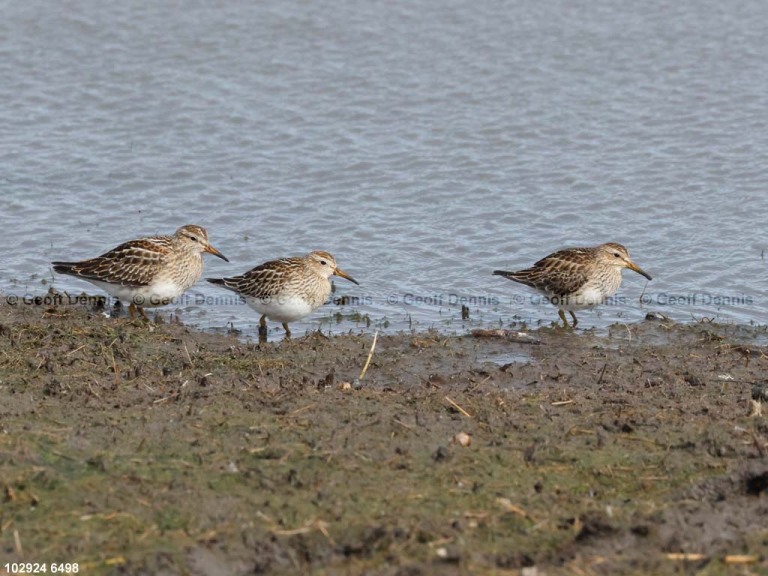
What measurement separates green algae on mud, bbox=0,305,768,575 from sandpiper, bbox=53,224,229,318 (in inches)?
87.6

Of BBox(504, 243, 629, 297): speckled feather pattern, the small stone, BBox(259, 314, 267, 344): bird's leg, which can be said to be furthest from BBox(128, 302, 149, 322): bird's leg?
the small stone

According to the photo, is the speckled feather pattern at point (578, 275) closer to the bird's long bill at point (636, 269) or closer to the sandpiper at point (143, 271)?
the bird's long bill at point (636, 269)

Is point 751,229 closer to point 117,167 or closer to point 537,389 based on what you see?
point 537,389

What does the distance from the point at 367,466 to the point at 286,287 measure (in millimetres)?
4975

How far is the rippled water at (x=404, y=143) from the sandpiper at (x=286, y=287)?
49 cm

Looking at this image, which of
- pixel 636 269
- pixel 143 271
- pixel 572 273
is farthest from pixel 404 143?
pixel 143 271

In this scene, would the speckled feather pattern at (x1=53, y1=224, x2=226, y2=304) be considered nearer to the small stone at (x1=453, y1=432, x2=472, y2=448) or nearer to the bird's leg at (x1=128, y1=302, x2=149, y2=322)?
the bird's leg at (x1=128, y1=302, x2=149, y2=322)

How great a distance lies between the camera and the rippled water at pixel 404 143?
14383 millimetres

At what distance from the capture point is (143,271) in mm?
12625

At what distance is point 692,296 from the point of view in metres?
13.5

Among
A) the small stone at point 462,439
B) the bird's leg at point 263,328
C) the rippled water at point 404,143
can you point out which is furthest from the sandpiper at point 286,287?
the small stone at point 462,439

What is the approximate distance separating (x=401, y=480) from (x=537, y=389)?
2.83 metres

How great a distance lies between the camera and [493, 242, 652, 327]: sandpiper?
12789 millimetres

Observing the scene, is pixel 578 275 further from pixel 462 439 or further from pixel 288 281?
pixel 462 439
